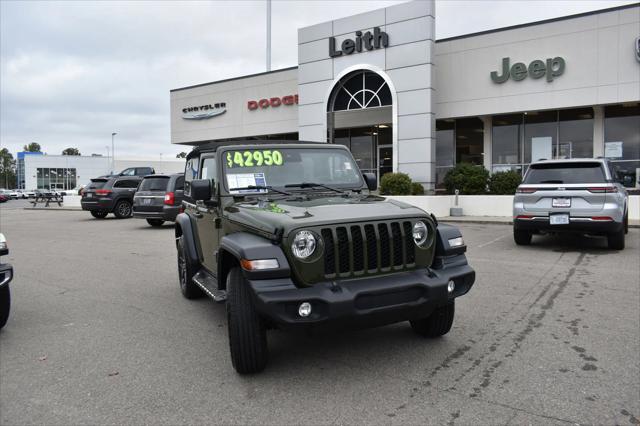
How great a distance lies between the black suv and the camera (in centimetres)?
1947

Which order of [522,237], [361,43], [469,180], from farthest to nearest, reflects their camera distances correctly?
[361,43], [469,180], [522,237]

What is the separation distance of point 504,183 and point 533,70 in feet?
15.7

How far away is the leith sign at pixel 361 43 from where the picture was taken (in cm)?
2011

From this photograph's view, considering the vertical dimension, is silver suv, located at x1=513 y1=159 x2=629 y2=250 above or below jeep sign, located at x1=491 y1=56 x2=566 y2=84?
below

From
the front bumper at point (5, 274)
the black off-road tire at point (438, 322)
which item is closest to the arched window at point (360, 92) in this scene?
the black off-road tire at point (438, 322)

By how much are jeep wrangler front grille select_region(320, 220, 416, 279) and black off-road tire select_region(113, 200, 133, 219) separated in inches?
716

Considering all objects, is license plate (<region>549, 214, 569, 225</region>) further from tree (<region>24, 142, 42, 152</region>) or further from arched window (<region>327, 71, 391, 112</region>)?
tree (<region>24, 142, 42, 152</region>)

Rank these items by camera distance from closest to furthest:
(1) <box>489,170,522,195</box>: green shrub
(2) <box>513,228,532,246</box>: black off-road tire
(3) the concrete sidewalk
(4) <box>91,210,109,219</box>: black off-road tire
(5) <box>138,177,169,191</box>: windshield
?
(2) <box>513,228,532,246</box>: black off-road tire → (3) the concrete sidewalk → (5) <box>138,177,169,191</box>: windshield → (1) <box>489,170,522,195</box>: green shrub → (4) <box>91,210,109,219</box>: black off-road tire

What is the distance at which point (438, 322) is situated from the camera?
4.26 m

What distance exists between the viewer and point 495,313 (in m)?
5.25

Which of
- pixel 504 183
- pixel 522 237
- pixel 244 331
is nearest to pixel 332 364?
pixel 244 331

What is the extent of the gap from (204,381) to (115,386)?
630 mm

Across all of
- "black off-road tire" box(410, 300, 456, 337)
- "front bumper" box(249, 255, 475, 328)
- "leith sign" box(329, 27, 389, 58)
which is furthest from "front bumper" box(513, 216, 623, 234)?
"leith sign" box(329, 27, 389, 58)

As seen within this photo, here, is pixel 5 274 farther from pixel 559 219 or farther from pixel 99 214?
pixel 99 214
